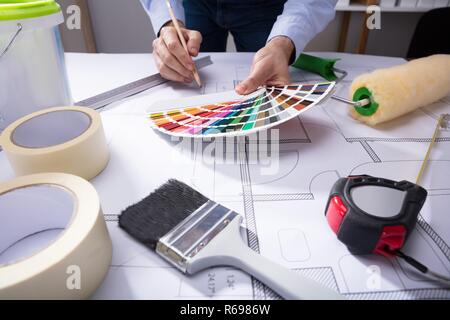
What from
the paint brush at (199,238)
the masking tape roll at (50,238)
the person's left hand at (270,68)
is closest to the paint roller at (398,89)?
the person's left hand at (270,68)

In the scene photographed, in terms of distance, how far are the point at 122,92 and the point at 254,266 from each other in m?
0.51

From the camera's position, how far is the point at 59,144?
0.41 metres

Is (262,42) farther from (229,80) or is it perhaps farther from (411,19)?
(411,19)

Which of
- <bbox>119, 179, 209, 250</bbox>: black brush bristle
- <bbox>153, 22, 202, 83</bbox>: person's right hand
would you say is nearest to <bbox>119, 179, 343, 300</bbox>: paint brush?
<bbox>119, 179, 209, 250</bbox>: black brush bristle

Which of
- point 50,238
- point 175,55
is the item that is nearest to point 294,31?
point 175,55

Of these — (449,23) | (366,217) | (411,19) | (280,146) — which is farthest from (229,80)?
(411,19)

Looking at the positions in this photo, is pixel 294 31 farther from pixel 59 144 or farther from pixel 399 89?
pixel 59 144

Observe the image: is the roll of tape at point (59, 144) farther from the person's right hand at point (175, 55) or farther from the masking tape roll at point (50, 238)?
the person's right hand at point (175, 55)

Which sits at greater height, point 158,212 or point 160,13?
point 160,13

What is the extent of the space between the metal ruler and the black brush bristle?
33 centimetres

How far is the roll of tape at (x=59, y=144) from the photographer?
374mm

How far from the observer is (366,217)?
30 centimetres

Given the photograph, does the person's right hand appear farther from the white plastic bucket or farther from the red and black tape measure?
the red and black tape measure

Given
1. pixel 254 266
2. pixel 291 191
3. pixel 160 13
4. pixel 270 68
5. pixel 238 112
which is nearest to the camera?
pixel 254 266
